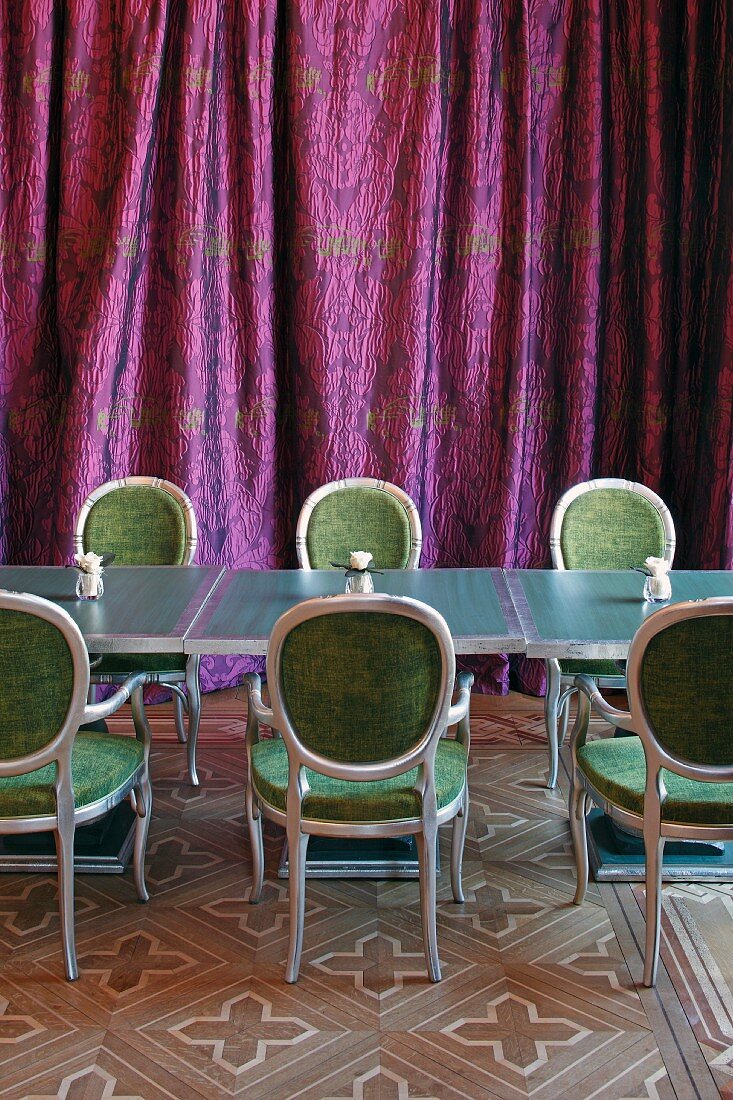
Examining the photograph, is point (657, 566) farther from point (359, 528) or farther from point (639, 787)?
point (359, 528)

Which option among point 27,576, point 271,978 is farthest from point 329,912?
point 27,576

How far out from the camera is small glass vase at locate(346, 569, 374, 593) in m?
2.99

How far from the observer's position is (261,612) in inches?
115

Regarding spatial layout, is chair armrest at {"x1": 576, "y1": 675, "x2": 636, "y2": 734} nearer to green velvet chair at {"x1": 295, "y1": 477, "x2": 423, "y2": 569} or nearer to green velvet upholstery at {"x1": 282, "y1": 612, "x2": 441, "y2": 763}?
green velvet upholstery at {"x1": 282, "y1": 612, "x2": 441, "y2": 763}

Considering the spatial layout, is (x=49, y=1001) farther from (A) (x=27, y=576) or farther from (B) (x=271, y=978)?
(A) (x=27, y=576)

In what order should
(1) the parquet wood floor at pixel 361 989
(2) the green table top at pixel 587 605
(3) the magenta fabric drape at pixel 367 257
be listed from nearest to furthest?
(1) the parquet wood floor at pixel 361 989 → (2) the green table top at pixel 587 605 → (3) the magenta fabric drape at pixel 367 257

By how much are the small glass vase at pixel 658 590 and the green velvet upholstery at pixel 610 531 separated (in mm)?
585

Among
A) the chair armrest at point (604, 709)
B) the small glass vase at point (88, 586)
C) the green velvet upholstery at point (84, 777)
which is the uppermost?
the small glass vase at point (88, 586)

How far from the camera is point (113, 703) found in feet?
8.29

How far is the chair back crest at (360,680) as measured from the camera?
225 cm

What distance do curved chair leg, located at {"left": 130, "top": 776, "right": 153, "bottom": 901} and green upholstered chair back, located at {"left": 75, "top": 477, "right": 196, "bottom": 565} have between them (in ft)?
3.49

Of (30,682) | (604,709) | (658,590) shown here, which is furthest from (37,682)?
(658,590)

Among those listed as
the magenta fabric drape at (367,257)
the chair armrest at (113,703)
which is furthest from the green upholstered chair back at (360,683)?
the magenta fabric drape at (367,257)

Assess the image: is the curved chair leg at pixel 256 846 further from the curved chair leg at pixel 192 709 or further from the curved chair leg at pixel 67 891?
the curved chair leg at pixel 192 709
